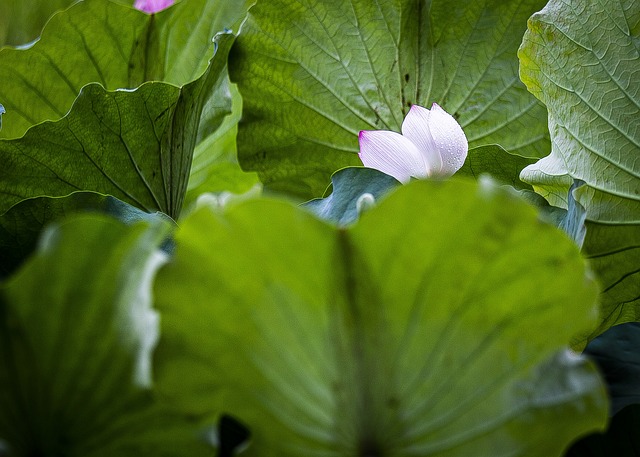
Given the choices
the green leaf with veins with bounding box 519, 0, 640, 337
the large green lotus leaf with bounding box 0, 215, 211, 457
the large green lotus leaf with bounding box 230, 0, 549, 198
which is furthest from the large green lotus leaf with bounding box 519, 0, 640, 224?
the large green lotus leaf with bounding box 0, 215, 211, 457

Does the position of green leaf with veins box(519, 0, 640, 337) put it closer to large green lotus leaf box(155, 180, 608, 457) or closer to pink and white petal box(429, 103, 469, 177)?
pink and white petal box(429, 103, 469, 177)

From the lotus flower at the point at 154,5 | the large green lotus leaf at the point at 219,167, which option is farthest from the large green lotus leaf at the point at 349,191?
the lotus flower at the point at 154,5

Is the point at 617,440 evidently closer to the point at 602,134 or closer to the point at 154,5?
the point at 602,134

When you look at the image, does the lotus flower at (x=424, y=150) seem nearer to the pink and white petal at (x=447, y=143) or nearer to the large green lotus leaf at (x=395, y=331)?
the pink and white petal at (x=447, y=143)

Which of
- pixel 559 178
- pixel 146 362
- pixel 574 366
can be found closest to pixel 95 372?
pixel 146 362

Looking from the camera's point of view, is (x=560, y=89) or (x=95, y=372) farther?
(x=560, y=89)

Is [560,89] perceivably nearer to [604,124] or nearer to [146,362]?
[604,124]

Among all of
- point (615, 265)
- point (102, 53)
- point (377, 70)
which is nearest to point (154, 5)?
point (102, 53)
